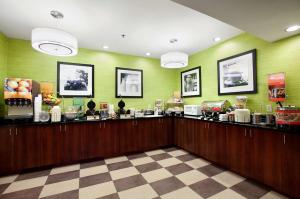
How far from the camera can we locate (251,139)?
2.37m

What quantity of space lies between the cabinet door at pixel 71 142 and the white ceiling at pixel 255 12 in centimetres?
310

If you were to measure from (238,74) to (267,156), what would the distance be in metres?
1.78

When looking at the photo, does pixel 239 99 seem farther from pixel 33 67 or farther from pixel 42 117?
pixel 33 67

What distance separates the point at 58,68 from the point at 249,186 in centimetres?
471

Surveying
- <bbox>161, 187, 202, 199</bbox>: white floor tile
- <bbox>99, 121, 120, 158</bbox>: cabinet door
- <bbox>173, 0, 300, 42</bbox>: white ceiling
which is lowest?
<bbox>161, 187, 202, 199</bbox>: white floor tile

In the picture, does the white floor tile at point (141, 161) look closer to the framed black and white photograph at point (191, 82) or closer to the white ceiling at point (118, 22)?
the framed black and white photograph at point (191, 82)

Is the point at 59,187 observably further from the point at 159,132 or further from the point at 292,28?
the point at 292,28

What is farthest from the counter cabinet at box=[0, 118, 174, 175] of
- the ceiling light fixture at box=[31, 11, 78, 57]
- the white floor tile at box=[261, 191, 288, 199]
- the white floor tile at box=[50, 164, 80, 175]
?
the white floor tile at box=[261, 191, 288, 199]

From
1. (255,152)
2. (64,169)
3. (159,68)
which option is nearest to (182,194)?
(255,152)

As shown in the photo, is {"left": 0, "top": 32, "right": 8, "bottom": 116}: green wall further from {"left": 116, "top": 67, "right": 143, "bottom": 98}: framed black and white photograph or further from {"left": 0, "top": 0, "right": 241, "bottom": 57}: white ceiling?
{"left": 116, "top": 67, "right": 143, "bottom": 98}: framed black and white photograph

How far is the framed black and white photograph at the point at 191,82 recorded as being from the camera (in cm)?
429

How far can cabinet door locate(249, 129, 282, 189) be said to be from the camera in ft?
6.72

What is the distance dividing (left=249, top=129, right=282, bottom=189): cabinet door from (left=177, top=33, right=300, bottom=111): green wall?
816 mm

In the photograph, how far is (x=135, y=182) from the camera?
7.84 ft
